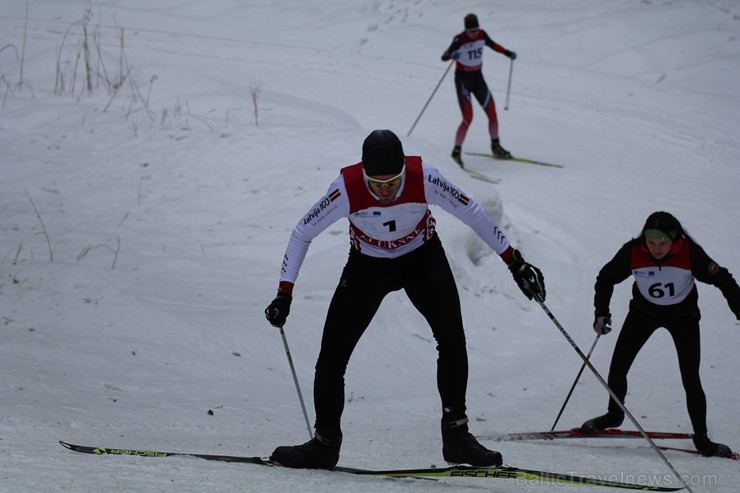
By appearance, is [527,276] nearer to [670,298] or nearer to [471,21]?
[670,298]

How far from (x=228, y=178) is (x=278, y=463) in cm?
591

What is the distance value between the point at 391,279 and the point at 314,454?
95 centimetres

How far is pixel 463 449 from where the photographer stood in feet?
14.6

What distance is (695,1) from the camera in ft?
63.9

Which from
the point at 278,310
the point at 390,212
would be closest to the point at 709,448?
the point at 390,212

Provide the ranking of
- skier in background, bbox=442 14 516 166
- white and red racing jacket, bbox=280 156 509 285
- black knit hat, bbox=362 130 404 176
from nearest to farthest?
black knit hat, bbox=362 130 404 176, white and red racing jacket, bbox=280 156 509 285, skier in background, bbox=442 14 516 166

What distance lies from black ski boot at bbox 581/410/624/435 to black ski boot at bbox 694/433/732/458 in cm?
50

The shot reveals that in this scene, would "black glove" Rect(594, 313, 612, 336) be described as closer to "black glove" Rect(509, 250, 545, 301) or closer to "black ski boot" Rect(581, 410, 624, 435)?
"black ski boot" Rect(581, 410, 624, 435)

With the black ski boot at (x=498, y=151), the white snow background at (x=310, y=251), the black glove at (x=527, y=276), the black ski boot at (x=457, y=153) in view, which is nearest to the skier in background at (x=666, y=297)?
the white snow background at (x=310, y=251)

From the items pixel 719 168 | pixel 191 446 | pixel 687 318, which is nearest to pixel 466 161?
pixel 719 168

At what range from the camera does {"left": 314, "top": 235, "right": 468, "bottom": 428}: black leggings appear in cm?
450

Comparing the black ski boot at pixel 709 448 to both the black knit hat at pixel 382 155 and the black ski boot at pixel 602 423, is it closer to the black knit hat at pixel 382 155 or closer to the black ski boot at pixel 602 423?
the black ski boot at pixel 602 423

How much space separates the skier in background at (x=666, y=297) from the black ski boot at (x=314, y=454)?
2.21 metres

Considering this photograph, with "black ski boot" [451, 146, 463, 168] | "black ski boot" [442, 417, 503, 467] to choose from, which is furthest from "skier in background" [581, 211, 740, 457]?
"black ski boot" [451, 146, 463, 168]
